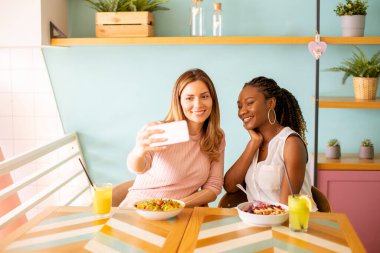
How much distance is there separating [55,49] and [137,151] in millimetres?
1625

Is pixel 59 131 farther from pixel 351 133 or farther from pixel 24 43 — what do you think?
pixel 351 133

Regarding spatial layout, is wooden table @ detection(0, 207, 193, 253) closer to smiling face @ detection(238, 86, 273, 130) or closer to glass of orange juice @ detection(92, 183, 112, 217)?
glass of orange juice @ detection(92, 183, 112, 217)

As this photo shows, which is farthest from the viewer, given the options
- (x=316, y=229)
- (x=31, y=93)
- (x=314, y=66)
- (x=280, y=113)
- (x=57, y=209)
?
(x=31, y=93)

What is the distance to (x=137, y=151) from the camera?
7.49 ft

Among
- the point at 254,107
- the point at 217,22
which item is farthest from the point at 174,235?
the point at 217,22

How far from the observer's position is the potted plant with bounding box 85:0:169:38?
333 centimetres

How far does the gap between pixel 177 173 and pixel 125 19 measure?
1219 millimetres

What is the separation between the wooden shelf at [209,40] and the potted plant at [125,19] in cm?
5

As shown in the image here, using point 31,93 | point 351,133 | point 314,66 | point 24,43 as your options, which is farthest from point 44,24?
point 351,133

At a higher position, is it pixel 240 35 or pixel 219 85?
pixel 240 35

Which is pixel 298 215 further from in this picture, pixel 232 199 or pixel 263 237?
pixel 232 199

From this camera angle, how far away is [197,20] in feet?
11.2

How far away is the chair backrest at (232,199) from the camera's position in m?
2.55

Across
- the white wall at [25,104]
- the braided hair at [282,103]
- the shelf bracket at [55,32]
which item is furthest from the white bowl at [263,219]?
the white wall at [25,104]
